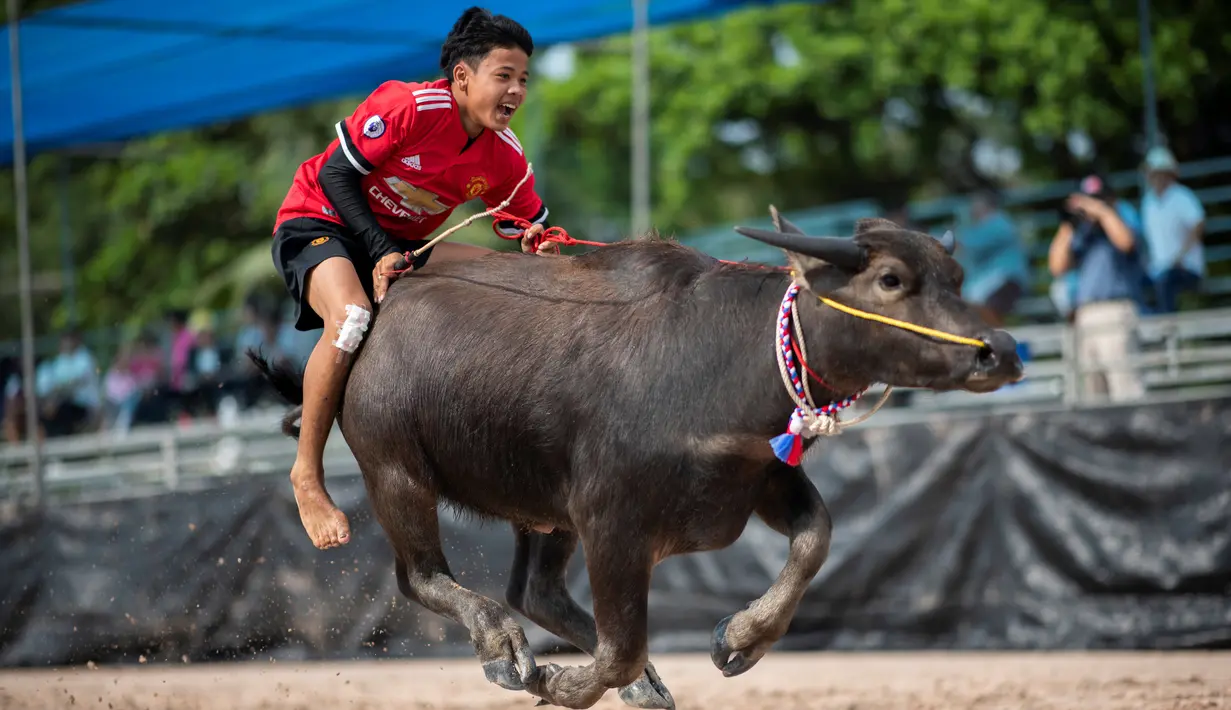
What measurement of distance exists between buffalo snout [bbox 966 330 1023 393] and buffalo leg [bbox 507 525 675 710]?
2.14 metres

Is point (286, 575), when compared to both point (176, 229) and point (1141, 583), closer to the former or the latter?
point (1141, 583)

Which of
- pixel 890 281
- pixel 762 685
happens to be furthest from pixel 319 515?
pixel 762 685

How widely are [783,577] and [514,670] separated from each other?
3.49 ft

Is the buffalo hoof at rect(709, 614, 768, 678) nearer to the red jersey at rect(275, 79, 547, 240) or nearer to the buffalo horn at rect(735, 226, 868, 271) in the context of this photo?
the buffalo horn at rect(735, 226, 868, 271)

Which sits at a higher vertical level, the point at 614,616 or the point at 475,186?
the point at 475,186

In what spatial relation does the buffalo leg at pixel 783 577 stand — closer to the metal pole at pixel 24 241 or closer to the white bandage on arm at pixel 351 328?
the white bandage on arm at pixel 351 328

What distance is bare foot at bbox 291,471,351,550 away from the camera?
5816 millimetres

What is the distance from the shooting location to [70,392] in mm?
15781

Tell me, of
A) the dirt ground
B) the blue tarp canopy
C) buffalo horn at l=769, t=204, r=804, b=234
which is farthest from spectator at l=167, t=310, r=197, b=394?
buffalo horn at l=769, t=204, r=804, b=234

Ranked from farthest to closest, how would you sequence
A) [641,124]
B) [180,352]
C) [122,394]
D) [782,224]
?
[122,394]
[180,352]
[641,124]
[782,224]

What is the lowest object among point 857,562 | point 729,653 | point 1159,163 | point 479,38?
point 857,562

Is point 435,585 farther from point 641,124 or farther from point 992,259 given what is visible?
point 992,259

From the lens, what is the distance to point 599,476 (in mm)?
5125

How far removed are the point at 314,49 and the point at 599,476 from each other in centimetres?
831
